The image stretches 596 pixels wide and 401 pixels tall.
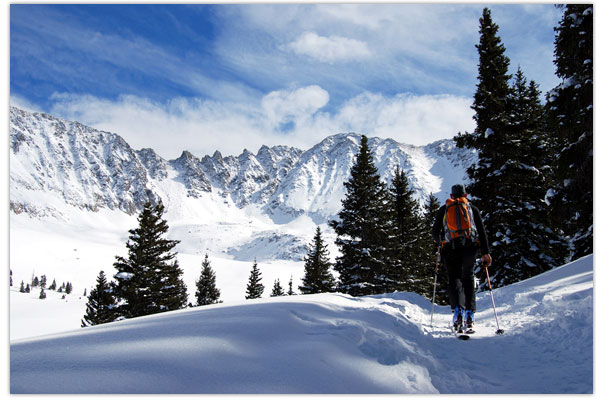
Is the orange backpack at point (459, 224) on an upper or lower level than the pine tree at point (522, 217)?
lower

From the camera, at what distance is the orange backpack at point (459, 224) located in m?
6.42

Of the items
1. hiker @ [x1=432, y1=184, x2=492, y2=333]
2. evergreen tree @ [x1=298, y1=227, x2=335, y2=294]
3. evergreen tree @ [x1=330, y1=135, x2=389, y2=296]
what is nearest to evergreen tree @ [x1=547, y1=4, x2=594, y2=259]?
hiker @ [x1=432, y1=184, x2=492, y2=333]

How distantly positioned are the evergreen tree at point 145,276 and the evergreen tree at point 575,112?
74.0 feet

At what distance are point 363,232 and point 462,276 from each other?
52.8 feet

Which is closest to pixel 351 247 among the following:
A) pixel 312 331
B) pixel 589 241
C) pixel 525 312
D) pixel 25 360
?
pixel 589 241

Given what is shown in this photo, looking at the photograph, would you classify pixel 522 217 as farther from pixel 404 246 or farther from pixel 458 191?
A: pixel 458 191

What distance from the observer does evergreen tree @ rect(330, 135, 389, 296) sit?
2202 centimetres

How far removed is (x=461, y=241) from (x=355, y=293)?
16.6 metres

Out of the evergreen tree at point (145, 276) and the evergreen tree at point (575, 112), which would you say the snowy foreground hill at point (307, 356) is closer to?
the evergreen tree at point (575, 112)

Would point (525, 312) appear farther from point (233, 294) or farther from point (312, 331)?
point (233, 294)

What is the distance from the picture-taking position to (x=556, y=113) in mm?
10164

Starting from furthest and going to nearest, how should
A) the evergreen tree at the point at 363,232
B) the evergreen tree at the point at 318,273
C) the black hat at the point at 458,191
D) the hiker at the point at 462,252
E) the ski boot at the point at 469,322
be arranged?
the evergreen tree at the point at 318,273 < the evergreen tree at the point at 363,232 < the black hat at the point at 458,191 < the hiker at the point at 462,252 < the ski boot at the point at 469,322

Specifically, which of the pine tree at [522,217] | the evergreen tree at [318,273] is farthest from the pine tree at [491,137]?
the evergreen tree at [318,273]

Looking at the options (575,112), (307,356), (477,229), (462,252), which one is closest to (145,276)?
(462,252)
